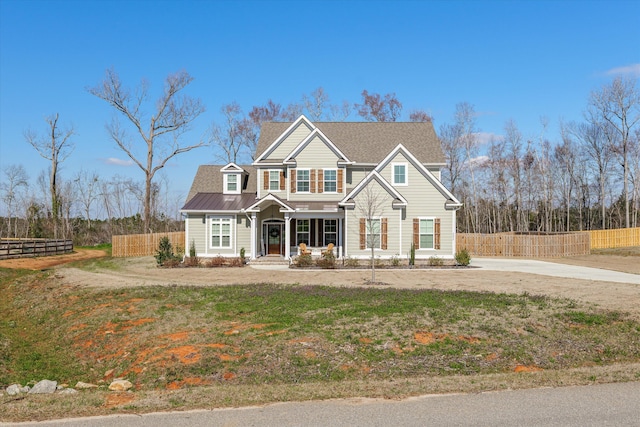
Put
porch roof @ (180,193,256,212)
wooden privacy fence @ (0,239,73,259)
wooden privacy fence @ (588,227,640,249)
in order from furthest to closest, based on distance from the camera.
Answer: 1. wooden privacy fence @ (588,227,640,249)
2. wooden privacy fence @ (0,239,73,259)
3. porch roof @ (180,193,256,212)

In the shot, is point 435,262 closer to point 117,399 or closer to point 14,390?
point 117,399

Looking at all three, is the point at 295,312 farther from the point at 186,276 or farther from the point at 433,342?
the point at 186,276

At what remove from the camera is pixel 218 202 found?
32219mm

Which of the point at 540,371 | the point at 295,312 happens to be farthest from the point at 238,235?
the point at 540,371

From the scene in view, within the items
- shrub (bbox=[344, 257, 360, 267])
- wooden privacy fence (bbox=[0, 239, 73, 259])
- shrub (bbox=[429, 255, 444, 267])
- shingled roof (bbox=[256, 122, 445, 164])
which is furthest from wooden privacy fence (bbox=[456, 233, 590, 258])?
wooden privacy fence (bbox=[0, 239, 73, 259])

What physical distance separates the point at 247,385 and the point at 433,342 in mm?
4561

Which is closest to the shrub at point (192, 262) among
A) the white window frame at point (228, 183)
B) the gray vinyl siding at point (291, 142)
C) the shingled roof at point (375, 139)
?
the white window frame at point (228, 183)

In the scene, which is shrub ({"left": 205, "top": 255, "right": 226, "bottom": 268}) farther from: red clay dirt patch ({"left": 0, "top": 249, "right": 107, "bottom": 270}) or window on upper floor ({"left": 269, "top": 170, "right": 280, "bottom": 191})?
red clay dirt patch ({"left": 0, "top": 249, "right": 107, "bottom": 270})

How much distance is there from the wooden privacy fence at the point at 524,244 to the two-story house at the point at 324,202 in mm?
9660

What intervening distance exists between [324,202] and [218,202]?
6.82m

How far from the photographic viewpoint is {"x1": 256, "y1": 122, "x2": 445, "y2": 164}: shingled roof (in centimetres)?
3341

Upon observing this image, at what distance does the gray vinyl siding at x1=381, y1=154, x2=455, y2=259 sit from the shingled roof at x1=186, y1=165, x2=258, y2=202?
32.0 feet

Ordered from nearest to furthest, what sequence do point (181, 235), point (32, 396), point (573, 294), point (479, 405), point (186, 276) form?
point (479, 405)
point (32, 396)
point (573, 294)
point (186, 276)
point (181, 235)

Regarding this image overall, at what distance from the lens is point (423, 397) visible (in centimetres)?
795
